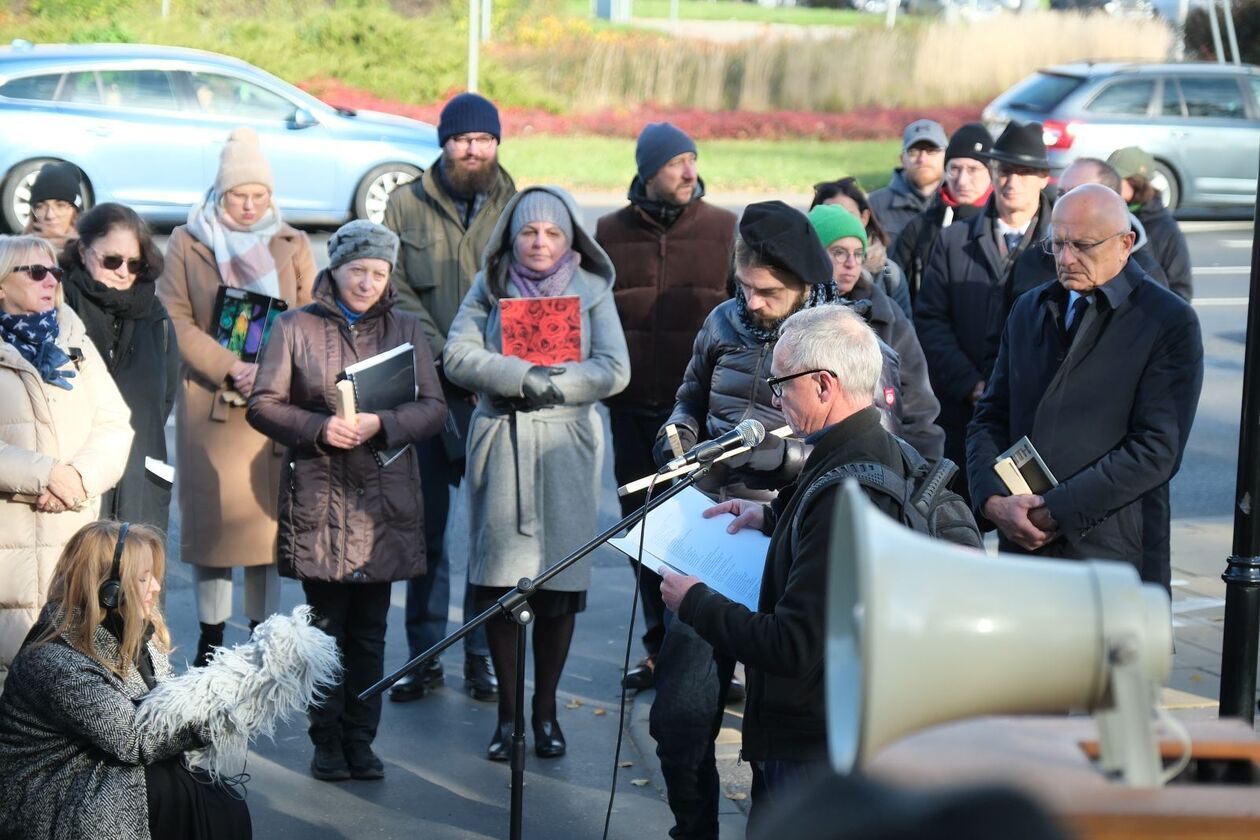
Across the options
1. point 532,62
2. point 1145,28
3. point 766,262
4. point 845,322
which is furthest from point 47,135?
point 1145,28

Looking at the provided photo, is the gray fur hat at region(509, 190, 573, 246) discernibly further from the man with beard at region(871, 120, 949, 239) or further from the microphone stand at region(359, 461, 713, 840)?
the man with beard at region(871, 120, 949, 239)

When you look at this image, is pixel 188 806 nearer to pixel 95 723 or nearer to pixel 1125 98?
pixel 95 723

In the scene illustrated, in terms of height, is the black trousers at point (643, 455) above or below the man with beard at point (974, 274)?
below

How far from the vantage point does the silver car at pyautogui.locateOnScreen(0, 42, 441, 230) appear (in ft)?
56.9

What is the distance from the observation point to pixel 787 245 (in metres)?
4.95

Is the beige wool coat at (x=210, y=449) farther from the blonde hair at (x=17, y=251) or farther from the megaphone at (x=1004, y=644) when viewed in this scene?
the megaphone at (x=1004, y=644)

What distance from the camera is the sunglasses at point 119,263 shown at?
20.5 ft

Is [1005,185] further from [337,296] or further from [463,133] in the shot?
[337,296]

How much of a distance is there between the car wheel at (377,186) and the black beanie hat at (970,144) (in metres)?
10.9

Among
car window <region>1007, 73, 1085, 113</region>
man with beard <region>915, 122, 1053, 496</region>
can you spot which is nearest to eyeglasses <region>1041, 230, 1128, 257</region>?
man with beard <region>915, 122, 1053, 496</region>

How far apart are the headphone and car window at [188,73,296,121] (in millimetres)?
14426

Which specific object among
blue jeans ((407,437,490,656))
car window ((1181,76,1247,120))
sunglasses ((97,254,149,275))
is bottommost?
blue jeans ((407,437,490,656))

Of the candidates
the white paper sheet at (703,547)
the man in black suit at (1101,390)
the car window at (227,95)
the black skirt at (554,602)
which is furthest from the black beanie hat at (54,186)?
the car window at (227,95)

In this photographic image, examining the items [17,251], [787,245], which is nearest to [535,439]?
[787,245]
